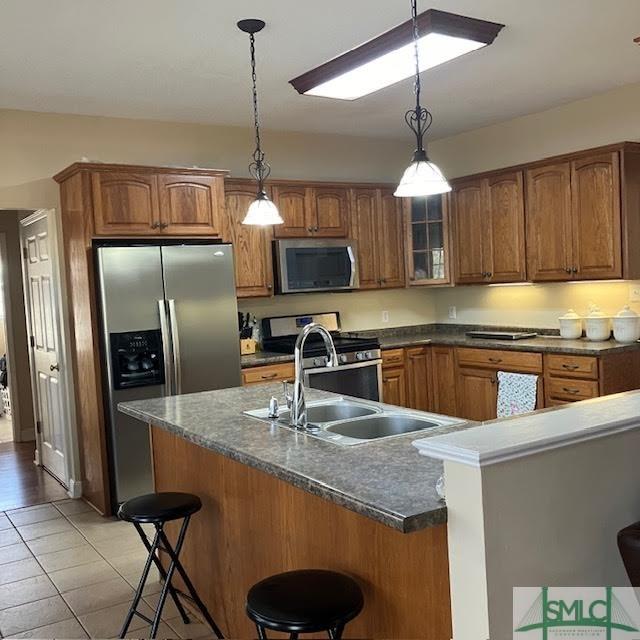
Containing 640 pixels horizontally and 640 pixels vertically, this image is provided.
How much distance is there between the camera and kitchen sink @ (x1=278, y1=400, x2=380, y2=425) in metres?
3.01

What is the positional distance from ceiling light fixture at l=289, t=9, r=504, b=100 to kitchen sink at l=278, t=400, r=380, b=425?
172cm

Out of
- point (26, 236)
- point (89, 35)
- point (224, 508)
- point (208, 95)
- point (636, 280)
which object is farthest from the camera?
point (26, 236)

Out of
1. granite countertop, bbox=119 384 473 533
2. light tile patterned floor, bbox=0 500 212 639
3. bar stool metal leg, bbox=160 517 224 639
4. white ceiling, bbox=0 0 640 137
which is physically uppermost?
white ceiling, bbox=0 0 640 137

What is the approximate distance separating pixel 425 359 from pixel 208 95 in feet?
8.98

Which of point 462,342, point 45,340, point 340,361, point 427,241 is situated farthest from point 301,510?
point 427,241

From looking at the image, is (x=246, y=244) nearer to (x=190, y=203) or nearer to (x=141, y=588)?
(x=190, y=203)

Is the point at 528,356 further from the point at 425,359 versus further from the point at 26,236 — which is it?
the point at 26,236

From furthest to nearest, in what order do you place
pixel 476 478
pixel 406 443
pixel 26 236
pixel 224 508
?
pixel 26 236
pixel 224 508
pixel 406 443
pixel 476 478

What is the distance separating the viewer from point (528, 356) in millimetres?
4949

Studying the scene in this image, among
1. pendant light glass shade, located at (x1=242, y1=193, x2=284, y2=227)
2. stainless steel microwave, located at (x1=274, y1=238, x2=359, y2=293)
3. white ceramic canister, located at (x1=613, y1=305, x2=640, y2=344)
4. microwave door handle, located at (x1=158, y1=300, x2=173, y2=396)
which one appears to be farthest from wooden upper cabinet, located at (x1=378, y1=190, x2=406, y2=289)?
pendant light glass shade, located at (x1=242, y1=193, x2=284, y2=227)

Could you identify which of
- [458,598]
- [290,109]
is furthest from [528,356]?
[458,598]

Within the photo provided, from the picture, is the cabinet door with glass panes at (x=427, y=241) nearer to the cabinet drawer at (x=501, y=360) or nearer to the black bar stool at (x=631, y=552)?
the cabinet drawer at (x=501, y=360)

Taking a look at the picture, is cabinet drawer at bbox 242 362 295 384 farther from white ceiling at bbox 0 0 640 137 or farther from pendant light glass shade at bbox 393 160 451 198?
pendant light glass shade at bbox 393 160 451 198

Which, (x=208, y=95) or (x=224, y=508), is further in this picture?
(x=208, y=95)
